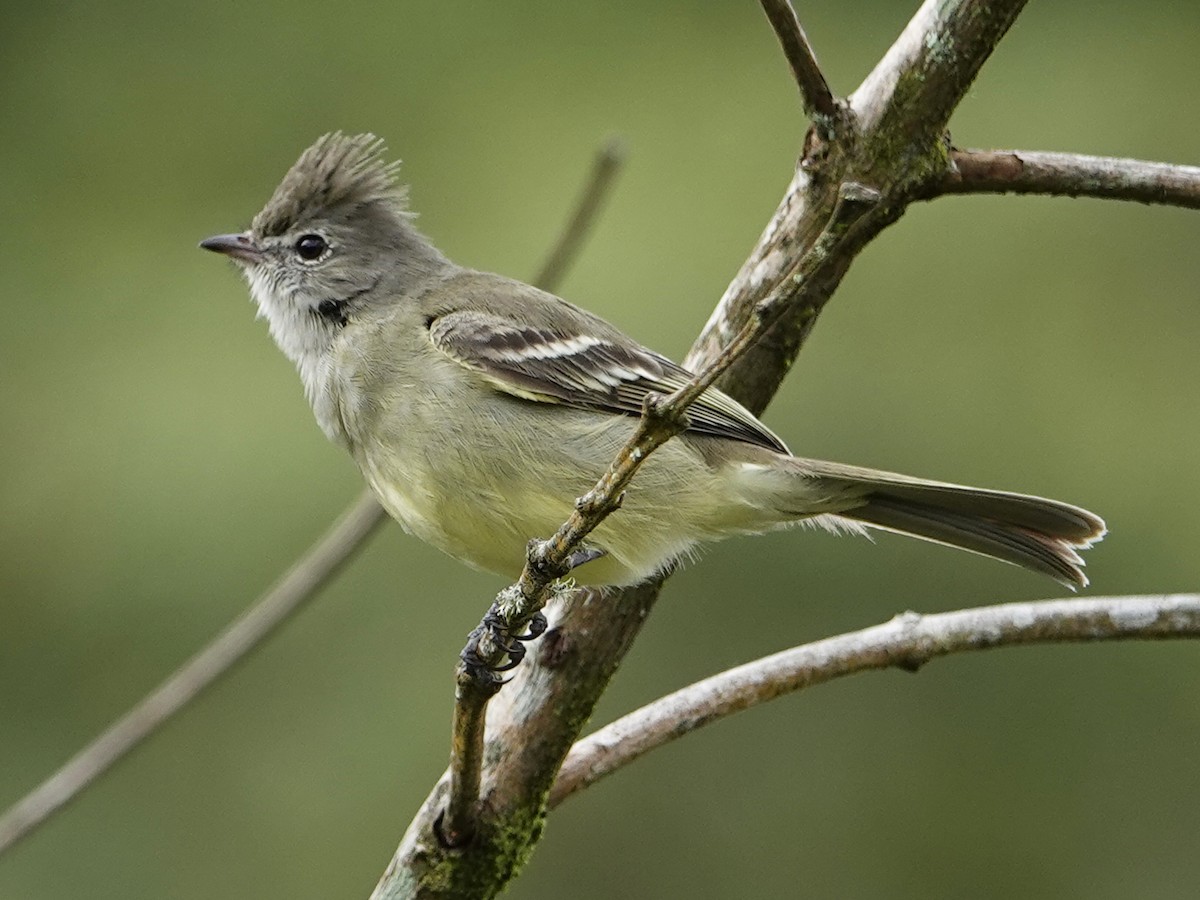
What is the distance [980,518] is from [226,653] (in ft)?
6.31

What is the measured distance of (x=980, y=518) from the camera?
397 cm

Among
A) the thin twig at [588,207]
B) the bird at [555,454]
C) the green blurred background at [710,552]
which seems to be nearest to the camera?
the thin twig at [588,207]

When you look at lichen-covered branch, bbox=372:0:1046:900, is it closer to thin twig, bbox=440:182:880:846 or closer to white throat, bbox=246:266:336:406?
thin twig, bbox=440:182:880:846

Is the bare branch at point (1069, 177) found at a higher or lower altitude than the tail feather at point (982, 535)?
higher

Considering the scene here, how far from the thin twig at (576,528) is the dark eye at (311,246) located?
197 cm

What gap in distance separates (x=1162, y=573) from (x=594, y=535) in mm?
3911

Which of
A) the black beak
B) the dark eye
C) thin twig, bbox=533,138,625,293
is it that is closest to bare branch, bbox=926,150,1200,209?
thin twig, bbox=533,138,625,293

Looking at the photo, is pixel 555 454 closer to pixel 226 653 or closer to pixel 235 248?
pixel 226 653

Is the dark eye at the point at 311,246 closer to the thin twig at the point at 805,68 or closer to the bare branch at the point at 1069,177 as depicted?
the thin twig at the point at 805,68

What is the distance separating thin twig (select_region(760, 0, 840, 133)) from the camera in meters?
2.93

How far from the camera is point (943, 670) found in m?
6.93

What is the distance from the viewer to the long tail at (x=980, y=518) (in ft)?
12.6

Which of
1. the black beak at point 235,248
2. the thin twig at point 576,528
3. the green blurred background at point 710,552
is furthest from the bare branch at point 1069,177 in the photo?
the green blurred background at point 710,552

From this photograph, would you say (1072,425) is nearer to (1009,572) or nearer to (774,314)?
(1009,572)
